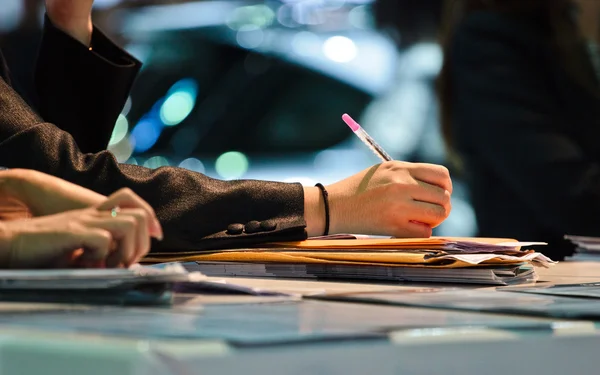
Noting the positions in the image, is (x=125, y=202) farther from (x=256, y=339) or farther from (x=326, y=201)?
(x=326, y=201)

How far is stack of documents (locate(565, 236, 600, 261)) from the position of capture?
54.3 inches

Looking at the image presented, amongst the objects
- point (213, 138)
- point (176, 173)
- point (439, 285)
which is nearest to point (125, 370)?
point (439, 285)

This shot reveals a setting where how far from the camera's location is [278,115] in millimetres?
4500

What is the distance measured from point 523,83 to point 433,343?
1814 millimetres

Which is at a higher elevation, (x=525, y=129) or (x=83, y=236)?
(x=525, y=129)

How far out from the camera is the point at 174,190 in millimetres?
1009

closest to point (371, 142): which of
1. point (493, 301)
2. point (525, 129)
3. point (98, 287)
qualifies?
point (493, 301)

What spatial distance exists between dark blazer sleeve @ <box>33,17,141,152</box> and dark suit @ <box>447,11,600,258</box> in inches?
44.0

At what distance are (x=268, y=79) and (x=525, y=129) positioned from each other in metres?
2.56

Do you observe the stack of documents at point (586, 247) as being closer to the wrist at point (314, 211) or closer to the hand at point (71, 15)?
the wrist at point (314, 211)

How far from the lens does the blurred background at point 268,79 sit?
4305mm

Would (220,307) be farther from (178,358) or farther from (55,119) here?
(55,119)

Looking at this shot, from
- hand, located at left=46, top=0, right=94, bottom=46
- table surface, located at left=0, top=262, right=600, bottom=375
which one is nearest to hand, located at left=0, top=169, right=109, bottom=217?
table surface, located at left=0, top=262, right=600, bottom=375

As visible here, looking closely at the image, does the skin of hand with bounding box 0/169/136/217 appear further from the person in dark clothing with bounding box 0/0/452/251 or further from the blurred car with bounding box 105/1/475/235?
the blurred car with bounding box 105/1/475/235
